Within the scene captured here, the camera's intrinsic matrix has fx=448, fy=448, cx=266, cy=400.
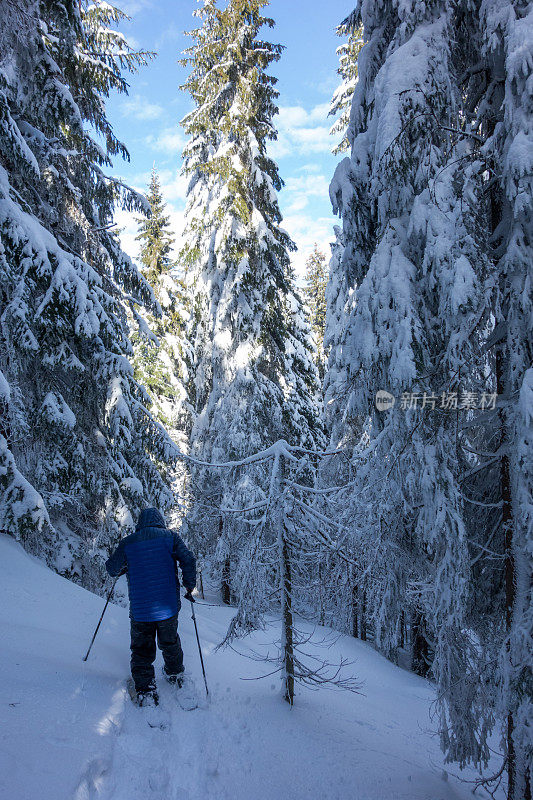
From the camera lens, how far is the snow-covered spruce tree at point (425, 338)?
447cm

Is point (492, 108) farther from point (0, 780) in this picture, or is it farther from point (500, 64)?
point (0, 780)

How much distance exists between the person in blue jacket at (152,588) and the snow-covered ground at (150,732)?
30cm

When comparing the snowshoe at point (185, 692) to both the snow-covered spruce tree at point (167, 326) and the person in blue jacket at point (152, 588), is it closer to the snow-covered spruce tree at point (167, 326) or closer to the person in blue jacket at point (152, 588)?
the person in blue jacket at point (152, 588)

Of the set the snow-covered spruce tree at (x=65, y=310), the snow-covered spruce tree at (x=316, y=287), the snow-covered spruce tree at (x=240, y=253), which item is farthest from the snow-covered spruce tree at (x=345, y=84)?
the snow-covered spruce tree at (x=316, y=287)

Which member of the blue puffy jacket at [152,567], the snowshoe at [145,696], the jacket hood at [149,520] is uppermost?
the jacket hood at [149,520]

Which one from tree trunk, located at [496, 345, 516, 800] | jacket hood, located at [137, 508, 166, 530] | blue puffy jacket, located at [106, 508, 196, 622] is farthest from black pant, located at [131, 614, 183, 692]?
tree trunk, located at [496, 345, 516, 800]

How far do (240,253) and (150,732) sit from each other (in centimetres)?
1154

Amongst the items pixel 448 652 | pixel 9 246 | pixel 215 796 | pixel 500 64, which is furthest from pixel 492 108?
pixel 215 796

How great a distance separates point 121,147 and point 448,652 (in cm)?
1178

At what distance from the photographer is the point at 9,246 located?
6.13 metres

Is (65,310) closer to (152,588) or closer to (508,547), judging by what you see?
(152,588)

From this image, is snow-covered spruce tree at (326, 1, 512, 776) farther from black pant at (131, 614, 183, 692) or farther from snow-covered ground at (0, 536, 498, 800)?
black pant at (131, 614, 183, 692)

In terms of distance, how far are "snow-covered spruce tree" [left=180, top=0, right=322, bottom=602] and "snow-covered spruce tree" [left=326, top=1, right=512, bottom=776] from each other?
784 cm

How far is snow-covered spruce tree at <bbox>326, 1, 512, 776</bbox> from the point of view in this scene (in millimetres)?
4469
